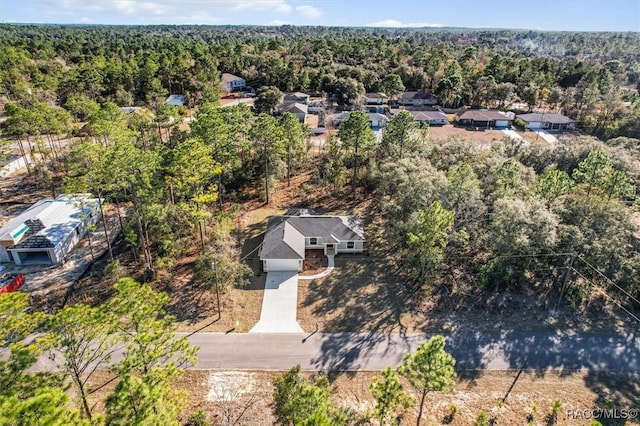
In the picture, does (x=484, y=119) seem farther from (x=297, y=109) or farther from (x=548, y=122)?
(x=297, y=109)

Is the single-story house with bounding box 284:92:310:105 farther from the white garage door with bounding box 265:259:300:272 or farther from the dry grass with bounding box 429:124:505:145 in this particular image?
the white garage door with bounding box 265:259:300:272

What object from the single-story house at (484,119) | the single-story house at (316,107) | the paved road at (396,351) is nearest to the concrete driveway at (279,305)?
the paved road at (396,351)

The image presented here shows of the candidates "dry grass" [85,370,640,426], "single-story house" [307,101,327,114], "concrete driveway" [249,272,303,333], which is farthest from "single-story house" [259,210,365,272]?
"single-story house" [307,101,327,114]

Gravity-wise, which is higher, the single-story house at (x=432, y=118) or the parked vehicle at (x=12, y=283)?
the single-story house at (x=432, y=118)

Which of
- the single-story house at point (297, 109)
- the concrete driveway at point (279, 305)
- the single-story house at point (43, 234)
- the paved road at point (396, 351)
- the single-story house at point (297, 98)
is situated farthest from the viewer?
the single-story house at point (297, 98)

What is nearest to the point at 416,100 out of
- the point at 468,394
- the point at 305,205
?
A: the point at 305,205

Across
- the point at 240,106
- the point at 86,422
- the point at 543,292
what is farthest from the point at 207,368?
the point at 240,106

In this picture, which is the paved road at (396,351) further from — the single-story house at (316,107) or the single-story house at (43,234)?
the single-story house at (316,107)
